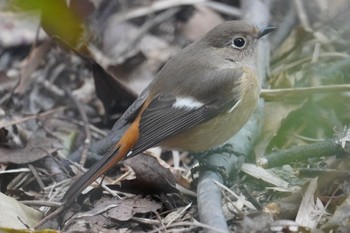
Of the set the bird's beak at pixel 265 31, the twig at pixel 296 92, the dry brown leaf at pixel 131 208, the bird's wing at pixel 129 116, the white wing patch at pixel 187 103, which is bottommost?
the dry brown leaf at pixel 131 208

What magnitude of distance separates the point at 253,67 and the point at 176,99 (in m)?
0.69

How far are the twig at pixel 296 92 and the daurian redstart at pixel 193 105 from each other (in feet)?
0.68

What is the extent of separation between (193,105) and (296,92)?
69cm

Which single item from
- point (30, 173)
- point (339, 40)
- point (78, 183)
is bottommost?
point (30, 173)

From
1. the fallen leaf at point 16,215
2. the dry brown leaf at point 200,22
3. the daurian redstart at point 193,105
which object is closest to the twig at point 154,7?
the dry brown leaf at point 200,22

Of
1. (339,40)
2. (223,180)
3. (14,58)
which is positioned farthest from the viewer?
(14,58)

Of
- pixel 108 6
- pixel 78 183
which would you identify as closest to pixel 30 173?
pixel 78 183

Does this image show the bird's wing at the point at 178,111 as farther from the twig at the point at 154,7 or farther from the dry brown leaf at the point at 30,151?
the twig at the point at 154,7

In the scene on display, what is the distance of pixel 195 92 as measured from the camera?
4523 mm

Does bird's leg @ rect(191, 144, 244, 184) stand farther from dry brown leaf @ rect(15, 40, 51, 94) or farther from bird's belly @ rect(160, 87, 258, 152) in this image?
dry brown leaf @ rect(15, 40, 51, 94)

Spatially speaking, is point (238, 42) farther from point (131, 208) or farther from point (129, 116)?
point (131, 208)

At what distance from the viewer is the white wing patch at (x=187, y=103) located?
Answer: 4449 mm

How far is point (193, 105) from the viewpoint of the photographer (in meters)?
4.46

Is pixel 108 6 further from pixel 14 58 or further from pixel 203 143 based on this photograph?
pixel 203 143
